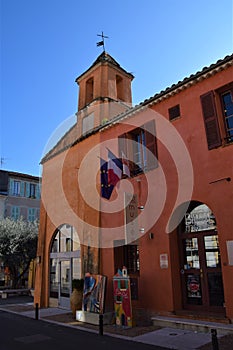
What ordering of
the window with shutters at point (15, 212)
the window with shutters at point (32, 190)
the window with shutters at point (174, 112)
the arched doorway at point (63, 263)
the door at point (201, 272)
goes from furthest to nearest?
the window with shutters at point (32, 190) < the window with shutters at point (15, 212) < the arched doorway at point (63, 263) < the window with shutters at point (174, 112) < the door at point (201, 272)

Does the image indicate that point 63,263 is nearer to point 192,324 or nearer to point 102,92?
point 192,324

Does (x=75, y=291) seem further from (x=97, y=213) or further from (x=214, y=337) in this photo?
(x=214, y=337)

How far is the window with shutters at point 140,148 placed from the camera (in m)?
11.0

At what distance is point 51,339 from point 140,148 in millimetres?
7189

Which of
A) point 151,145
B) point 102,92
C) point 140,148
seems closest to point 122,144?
point 140,148

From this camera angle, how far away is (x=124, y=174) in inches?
457

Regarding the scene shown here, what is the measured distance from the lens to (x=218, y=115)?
9.25 metres

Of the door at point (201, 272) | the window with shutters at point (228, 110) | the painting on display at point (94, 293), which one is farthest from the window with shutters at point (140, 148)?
the painting on display at point (94, 293)

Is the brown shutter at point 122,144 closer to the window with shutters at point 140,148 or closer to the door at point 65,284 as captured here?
the window with shutters at point 140,148

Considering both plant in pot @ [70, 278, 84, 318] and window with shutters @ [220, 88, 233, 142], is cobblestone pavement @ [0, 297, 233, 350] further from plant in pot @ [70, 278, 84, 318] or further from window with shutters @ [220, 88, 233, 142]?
window with shutters @ [220, 88, 233, 142]

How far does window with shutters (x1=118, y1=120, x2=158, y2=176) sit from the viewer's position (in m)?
11.0

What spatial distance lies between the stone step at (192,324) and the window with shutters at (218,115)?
16.0 feet

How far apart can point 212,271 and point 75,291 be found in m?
5.45

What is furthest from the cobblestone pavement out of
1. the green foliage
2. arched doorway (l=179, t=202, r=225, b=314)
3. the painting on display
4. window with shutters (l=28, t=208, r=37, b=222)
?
window with shutters (l=28, t=208, r=37, b=222)
